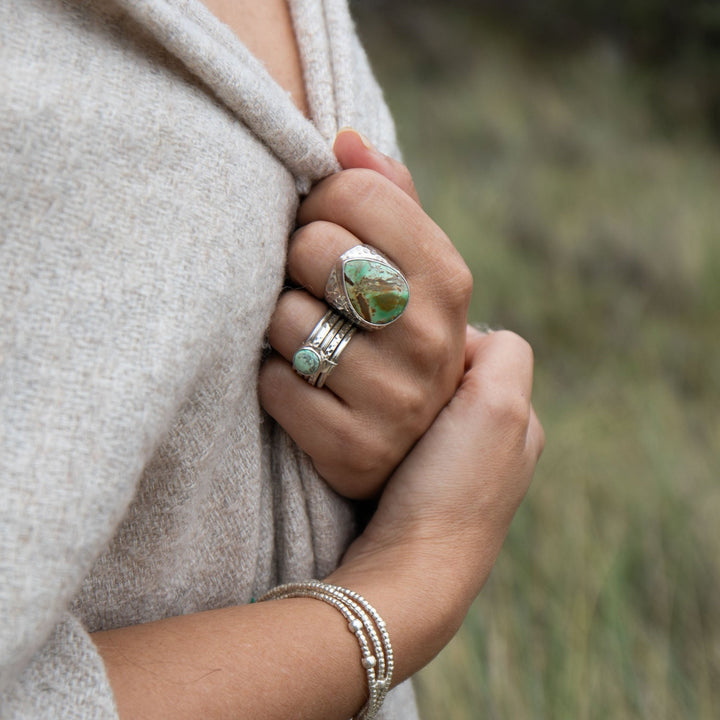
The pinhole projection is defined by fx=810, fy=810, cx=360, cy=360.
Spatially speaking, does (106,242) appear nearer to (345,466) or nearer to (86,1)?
(86,1)

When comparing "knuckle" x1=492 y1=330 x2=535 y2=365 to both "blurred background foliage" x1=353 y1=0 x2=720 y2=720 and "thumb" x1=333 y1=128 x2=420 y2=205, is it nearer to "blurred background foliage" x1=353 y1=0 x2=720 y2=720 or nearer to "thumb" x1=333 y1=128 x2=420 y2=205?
"thumb" x1=333 y1=128 x2=420 y2=205

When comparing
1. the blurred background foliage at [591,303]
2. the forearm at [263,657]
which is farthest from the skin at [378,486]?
the blurred background foliage at [591,303]

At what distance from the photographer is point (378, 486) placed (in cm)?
87

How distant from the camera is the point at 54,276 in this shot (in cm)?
55

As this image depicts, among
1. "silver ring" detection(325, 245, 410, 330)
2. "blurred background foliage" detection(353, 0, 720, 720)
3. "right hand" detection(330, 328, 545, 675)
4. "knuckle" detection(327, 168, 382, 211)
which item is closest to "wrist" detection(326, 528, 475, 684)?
"right hand" detection(330, 328, 545, 675)

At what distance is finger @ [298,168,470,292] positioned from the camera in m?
0.76

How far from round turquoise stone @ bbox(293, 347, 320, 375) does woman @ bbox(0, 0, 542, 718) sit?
21 millimetres

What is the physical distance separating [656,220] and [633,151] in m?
1.36

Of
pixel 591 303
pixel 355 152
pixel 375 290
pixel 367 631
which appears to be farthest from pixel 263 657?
pixel 591 303

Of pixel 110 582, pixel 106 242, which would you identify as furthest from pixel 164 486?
pixel 106 242

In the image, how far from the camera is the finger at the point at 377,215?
76cm

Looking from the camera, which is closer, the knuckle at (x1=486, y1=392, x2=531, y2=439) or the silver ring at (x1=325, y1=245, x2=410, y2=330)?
the silver ring at (x1=325, y1=245, x2=410, y2=330)

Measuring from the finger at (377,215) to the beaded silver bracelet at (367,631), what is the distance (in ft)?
1.02

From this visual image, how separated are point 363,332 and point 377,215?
0.11 meters
